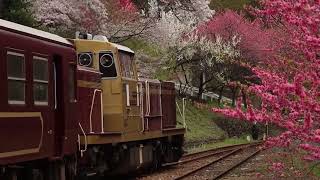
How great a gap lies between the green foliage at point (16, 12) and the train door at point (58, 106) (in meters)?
11.1

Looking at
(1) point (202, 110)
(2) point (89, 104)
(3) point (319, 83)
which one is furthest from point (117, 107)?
(1) point (202, 110)

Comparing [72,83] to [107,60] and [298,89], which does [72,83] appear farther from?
[298,89]

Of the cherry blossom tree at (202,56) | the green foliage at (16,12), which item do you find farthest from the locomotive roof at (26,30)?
the cherry blossom tree at (202,56)

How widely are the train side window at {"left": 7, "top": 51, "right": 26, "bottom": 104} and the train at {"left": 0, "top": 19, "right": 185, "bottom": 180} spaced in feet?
0.05

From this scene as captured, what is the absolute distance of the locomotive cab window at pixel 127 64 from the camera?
15.6m

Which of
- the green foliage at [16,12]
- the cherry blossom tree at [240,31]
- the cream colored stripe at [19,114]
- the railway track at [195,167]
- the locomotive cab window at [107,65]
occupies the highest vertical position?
the cherry blossom tree at [240,31]

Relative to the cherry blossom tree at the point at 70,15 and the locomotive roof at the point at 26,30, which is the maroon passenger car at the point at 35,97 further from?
the cherry blossom tree at the point at 70,15

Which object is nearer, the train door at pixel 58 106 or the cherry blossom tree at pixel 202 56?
the train door at pixel 58 106

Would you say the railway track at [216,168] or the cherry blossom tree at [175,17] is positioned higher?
the cherry blossom tree at [175,17]

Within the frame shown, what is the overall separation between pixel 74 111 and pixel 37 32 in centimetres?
207

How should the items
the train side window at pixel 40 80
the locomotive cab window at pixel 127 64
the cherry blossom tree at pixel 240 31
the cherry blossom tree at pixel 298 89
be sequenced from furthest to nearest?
the cherry blossom tree at pixel 240 31 → the locomotive cab window at pixel 127 64 → the train side window at pixel 40 80 → the cherry blossom tree at pixel 298 89

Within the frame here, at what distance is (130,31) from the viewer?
3572 centimetres

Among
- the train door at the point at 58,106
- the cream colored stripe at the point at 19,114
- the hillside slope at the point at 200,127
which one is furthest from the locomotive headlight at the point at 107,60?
the hillside slope at the point at 200,127

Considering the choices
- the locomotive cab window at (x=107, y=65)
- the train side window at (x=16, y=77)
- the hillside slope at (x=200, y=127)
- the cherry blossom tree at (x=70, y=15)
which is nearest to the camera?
the train side window at (x=16, y=77)
